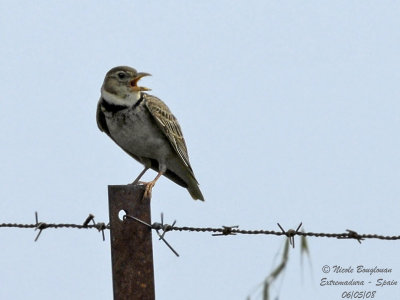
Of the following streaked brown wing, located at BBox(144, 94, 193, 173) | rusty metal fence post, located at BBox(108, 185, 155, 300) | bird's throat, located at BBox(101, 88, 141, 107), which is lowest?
rusty metal fence post, located at BBox(108, 185, 155, 300)

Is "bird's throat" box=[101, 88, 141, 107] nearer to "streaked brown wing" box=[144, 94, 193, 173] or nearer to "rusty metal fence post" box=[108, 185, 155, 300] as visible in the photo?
"streaked brown wing" box=[144, 94, 193, 173]

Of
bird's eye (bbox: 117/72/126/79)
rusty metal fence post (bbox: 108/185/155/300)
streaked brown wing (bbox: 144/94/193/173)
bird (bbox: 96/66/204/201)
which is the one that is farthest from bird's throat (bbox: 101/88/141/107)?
rusty metal fence post (bbox: 108/185/155/300)

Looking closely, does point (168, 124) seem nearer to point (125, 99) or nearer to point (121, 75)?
point (125, 99)

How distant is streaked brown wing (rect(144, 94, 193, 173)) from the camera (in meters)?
8.87

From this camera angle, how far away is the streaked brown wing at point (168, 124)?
887cm

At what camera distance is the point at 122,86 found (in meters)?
8.90

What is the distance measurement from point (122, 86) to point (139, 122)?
43 cm

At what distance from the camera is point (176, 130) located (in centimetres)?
918

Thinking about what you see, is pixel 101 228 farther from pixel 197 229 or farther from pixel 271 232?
pixel 271 232

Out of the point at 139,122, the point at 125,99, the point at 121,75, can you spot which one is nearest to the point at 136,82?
the point at 121,75

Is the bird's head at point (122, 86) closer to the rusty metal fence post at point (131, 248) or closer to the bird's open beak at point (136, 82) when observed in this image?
the bird's open beak at point (136, 82)

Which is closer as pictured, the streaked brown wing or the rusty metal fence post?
the rusty metal fence post

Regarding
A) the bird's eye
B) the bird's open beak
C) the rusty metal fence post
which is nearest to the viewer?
the rusty metal fence post

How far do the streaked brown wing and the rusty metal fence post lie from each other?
359 centimetres
